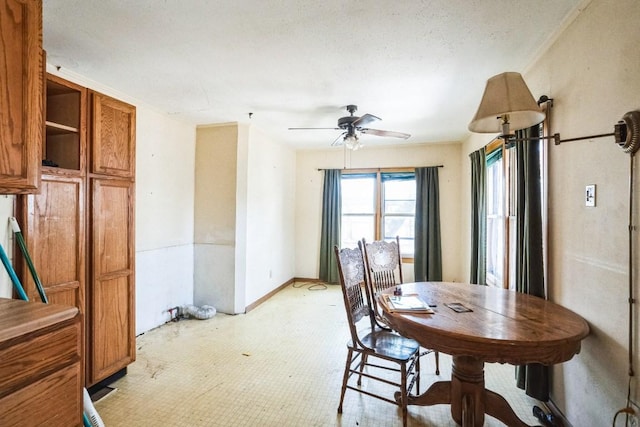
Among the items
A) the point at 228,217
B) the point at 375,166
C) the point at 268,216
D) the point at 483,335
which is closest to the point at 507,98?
the point at 483,335

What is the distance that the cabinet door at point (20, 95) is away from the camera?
4.46ft

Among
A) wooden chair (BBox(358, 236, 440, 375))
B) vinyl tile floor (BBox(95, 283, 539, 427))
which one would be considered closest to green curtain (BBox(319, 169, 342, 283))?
vinyl tile floor (BBox(95, 283, 539, 427))

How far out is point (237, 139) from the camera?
12.9 feet

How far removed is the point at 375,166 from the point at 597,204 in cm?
400

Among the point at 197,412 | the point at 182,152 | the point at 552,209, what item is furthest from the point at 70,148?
the point at 552,209

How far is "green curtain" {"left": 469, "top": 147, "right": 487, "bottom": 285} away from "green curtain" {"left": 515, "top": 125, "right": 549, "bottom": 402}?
1604 mm

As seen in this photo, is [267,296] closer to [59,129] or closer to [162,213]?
[162,213]

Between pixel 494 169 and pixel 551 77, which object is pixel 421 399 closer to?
pixel 551 77

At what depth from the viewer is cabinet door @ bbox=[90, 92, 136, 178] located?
2.19 meters

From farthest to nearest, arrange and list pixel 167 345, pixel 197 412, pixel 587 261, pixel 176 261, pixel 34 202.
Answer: pixel 176 261 < pixel 167 345 < pixel 197 412 < pixel 34 202 < pixel 587 261

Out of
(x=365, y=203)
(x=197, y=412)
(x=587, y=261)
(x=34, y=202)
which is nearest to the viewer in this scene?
(x=587, y=261)

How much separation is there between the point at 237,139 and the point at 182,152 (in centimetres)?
70

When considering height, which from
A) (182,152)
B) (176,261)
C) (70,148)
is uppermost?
(182,152)

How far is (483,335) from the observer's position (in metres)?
1.35
